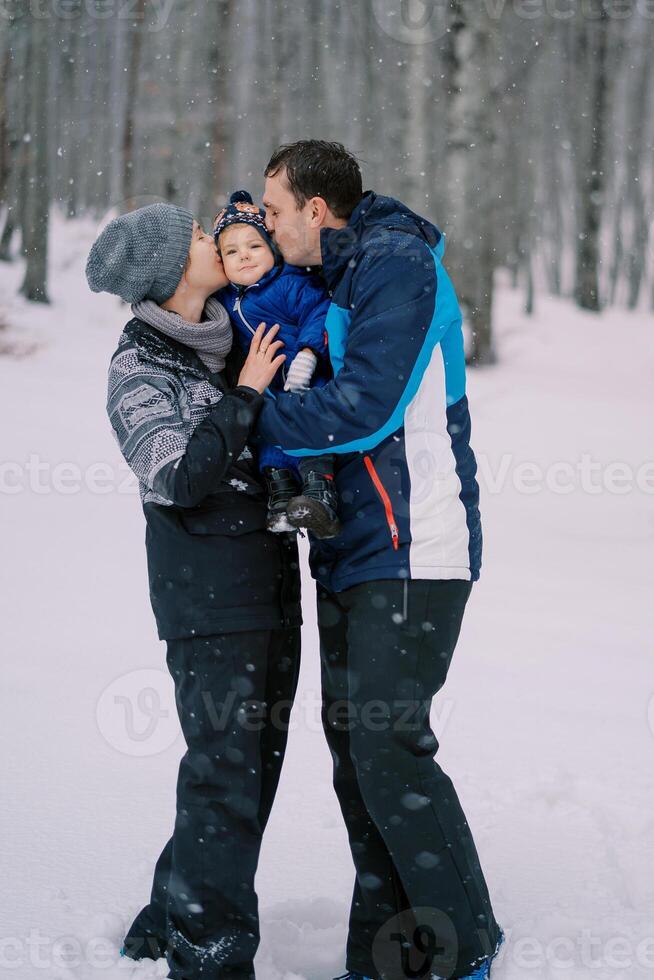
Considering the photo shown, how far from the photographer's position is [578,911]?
111 inches

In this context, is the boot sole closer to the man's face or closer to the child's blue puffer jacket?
the child's blue puffer jacket

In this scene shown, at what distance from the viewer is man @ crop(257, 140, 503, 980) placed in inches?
86.4

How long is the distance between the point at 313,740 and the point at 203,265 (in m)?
2.21

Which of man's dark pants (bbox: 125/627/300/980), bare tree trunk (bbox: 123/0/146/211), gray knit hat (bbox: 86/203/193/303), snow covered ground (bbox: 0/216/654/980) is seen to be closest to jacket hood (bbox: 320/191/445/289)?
gray knit hat (bbox: 86/203/193/303)

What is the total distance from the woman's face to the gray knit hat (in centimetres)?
3

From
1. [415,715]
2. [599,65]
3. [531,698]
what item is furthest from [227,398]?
[599,65]

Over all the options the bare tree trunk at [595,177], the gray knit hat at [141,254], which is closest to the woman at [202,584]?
the gray knit hat at [141,254]

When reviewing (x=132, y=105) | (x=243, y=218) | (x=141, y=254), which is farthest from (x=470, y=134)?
(x=141, y=254)

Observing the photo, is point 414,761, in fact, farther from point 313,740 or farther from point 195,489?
point 313,740

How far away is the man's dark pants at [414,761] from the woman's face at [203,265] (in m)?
0.80

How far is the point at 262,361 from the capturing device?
93.9 inches

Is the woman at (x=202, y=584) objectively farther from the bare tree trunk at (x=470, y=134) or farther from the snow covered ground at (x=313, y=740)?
the bare tree trunk at (x=470, y=134)

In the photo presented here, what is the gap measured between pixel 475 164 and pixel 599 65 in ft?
32.4

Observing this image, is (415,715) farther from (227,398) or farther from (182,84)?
(182,84)
